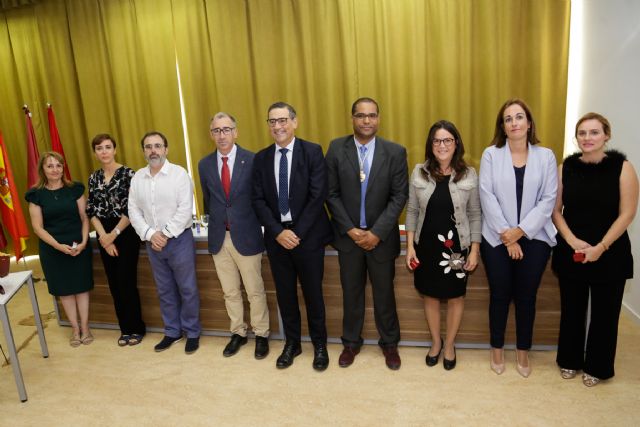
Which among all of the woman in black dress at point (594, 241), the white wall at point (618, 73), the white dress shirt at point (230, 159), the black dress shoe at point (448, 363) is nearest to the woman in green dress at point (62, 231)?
the white dress shirt at point (230, 159)

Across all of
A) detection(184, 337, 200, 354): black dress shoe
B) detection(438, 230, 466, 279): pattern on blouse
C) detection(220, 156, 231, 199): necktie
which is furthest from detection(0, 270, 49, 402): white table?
detection(438, 230, 466, 279): pattern on blouse

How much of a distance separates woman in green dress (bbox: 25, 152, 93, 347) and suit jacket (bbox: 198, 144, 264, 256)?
1.07 m

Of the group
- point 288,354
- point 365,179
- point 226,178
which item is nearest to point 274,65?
point 226,178

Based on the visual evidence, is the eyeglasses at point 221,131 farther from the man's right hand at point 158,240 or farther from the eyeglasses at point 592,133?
the eyeglasses at point 592,133

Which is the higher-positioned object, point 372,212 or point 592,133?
point 592,133

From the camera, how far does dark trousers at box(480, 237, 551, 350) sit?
2.42 meters

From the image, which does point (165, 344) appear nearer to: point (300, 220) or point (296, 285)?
point (296, 285)

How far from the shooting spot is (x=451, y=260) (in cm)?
251

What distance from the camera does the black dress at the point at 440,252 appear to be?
96.3 inches

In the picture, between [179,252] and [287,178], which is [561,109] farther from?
[179,252]

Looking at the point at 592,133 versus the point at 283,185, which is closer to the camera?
the point at 592,133

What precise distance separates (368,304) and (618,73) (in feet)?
8.55

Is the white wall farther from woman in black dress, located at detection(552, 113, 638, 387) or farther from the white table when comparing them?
the white table

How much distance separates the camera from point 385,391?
2.54 meters
